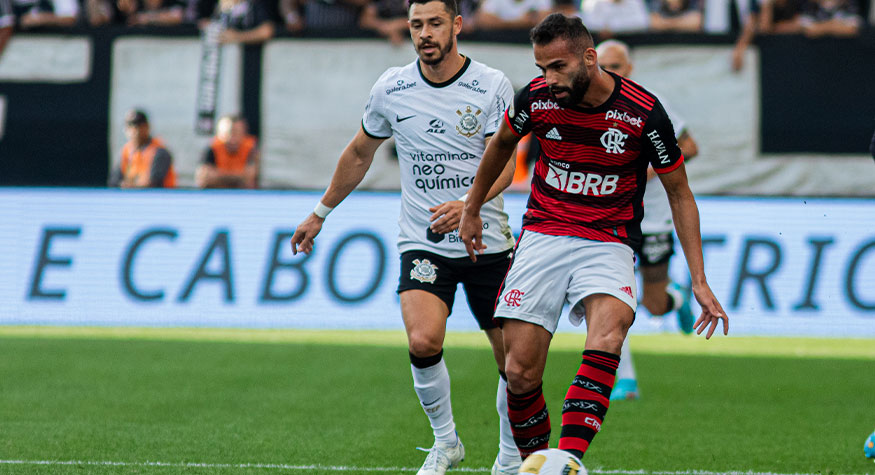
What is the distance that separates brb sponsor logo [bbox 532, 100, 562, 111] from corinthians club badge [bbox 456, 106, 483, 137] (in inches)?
35.0

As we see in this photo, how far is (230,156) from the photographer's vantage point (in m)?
14.9

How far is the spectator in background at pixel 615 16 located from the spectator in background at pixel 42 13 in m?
6.76

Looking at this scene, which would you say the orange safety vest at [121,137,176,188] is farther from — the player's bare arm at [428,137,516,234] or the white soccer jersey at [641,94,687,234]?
the player's bare arm at [428,137,516,234]

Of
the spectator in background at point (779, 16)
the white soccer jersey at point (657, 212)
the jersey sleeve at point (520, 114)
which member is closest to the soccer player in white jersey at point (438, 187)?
the jersey sleeve at point (520, 114)

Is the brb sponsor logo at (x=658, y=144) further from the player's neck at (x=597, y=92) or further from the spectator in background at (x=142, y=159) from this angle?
the spectator in background at (x=142, y=159)

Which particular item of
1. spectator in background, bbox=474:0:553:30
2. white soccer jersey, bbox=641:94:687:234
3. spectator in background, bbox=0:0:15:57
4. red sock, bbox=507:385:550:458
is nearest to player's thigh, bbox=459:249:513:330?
red sock, bbox=507:385:550:458

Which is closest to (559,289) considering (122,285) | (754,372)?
(754,372)

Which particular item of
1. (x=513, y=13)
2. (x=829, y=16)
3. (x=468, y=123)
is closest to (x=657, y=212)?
(x=468, y=123)

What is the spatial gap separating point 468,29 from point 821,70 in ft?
14.7

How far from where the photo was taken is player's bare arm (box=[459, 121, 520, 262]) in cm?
528

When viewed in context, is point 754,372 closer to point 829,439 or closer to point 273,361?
point 829,439

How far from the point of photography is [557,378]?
382 inches

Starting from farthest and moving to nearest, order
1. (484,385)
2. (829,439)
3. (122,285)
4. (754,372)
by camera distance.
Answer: (122,285) < (754,372) < (484,385) < (829,439)

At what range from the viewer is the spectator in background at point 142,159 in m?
14.3
